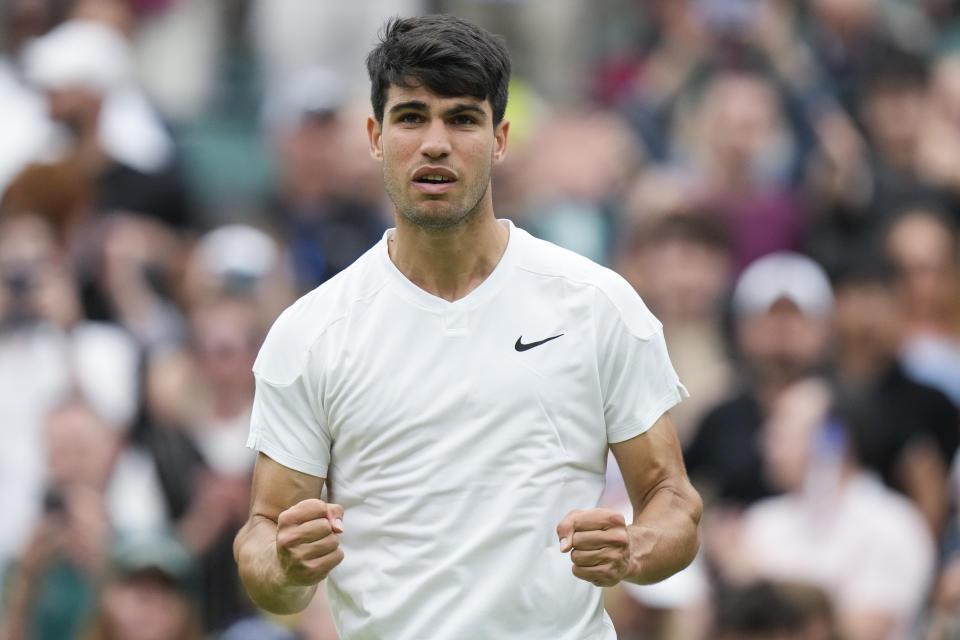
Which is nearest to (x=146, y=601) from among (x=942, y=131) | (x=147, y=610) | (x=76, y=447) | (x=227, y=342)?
(x=147, y=610)

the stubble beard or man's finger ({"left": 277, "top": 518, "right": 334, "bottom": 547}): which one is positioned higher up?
the stubble beard

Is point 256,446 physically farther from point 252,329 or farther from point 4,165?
point 4,165

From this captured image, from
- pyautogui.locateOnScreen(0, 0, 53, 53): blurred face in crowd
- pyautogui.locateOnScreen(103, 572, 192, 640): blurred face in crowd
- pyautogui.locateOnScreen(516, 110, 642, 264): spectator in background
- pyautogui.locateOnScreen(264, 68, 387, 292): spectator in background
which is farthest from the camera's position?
pyautogui.locateOnScreen(0, 0, 53, 53): blurred face in crowd

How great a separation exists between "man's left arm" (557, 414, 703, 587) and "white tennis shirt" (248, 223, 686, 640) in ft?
0.21

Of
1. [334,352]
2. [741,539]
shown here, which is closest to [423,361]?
[334,352]

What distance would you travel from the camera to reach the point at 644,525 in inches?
157

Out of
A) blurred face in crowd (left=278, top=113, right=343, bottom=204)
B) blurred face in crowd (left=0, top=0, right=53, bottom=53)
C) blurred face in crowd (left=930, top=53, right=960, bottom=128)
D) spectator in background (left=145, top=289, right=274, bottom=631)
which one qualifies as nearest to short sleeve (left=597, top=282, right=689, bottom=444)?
spectator in background (left=145, top=289, right=274, bottom=631)

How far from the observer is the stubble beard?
159 inches

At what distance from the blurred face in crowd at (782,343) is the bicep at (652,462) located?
10.8 ft

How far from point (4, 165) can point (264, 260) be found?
177 cm

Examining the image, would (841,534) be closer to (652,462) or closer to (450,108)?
(652,462)

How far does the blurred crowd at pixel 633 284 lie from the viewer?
6828 mm

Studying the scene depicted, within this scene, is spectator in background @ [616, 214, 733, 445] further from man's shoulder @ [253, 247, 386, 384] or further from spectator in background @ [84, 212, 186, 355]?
man's shoulder @ [253, 247, 386, 384]

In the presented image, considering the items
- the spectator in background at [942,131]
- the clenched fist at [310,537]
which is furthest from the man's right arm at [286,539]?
the spectator in background at [942,131]
